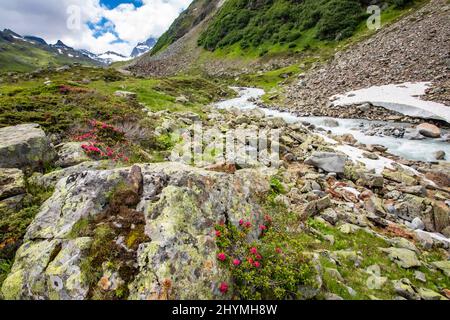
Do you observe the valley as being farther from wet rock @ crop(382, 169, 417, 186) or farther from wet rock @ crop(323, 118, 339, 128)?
wet rock @ crop(323, 118, 339, 128)

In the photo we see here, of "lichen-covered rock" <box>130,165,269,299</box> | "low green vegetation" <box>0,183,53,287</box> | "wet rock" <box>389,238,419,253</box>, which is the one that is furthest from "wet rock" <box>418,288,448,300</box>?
"low green vegetation" <box>0,183,53,287</box>

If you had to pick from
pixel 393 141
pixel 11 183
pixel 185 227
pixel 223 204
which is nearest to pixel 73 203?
pixel 185 227

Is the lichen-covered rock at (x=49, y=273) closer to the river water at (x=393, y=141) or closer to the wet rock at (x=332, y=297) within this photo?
the wet rock at (x=332, y=297)

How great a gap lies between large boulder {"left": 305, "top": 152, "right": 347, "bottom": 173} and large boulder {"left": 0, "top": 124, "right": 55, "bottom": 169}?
14.4 m

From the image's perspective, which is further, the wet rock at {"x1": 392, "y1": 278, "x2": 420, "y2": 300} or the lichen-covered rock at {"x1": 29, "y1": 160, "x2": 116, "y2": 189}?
the lichen-covered rock at {"x1": 29, "y1": 160, "x2": 116, "y2": 189}

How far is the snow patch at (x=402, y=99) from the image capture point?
2448 cm

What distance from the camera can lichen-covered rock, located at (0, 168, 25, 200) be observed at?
25.3ft

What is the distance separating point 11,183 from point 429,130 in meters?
28.3

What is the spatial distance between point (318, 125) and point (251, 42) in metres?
78.9

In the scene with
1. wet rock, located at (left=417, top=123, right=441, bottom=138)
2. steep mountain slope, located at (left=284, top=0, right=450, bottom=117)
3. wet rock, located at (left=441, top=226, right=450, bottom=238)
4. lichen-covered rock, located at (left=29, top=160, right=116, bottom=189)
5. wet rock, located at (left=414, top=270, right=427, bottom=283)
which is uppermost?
steep mountain slope, located at (left=284, top=0, right=450, bottom=117)

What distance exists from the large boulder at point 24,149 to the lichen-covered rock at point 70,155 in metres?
0.38

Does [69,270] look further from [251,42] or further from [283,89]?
[251,42]

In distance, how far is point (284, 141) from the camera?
66.8 feet

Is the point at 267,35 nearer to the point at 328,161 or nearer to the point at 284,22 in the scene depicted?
the point at 284,22
